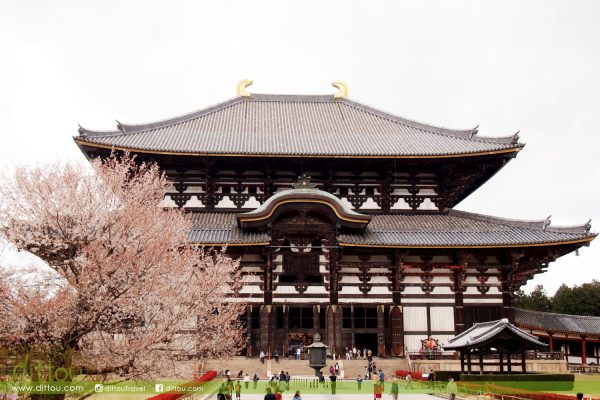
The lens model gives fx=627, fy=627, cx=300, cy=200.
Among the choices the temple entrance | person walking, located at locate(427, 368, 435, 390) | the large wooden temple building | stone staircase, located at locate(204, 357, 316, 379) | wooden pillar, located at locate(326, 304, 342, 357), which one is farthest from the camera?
the temple entrance

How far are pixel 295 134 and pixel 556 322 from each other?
82.7 feet

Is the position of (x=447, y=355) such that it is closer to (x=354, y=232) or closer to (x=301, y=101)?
(x=354, y=232)

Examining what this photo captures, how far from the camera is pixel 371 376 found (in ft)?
113

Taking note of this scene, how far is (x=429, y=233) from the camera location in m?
39.5

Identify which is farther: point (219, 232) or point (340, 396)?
point (219, 232)

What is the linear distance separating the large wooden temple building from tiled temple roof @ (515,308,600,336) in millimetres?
6692

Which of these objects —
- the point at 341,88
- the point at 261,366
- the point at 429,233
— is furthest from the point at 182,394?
the point at 341,88

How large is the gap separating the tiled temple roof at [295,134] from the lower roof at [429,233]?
4.48 meters

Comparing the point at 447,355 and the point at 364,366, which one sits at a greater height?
the point at 447,355

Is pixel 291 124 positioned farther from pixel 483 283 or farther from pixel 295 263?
pixel 483 283

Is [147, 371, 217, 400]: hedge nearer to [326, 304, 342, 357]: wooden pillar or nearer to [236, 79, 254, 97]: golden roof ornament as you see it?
[326, 304, 342, 357]: wooden pillar

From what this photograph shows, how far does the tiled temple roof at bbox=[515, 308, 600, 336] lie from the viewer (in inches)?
1833

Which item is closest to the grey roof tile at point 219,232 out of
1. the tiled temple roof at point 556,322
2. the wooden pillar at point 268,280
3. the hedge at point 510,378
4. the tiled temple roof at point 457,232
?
the wooden pillar at point 268,280

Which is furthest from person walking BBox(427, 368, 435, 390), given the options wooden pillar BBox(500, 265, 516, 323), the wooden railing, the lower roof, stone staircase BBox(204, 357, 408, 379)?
wooden pillar BBox(500, 265, 516, 323)
